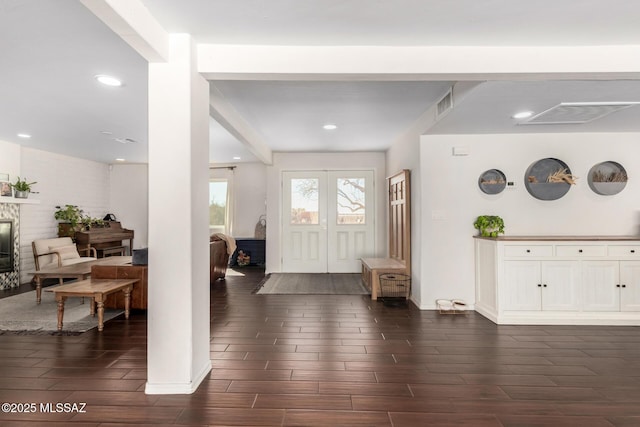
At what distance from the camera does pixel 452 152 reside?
4273mm

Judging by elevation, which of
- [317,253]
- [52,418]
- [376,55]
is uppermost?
[376,55]

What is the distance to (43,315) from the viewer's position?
13.3 feet

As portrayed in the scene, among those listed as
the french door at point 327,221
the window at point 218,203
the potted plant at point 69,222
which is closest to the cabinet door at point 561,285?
the french door at point 327,221

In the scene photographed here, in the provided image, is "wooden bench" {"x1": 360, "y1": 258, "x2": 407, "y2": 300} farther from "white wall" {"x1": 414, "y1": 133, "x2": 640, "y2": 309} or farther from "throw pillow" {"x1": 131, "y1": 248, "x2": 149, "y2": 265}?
"throw pillow" {"x1": 131, "y1": 248, "x2": 149, "y2": 265}

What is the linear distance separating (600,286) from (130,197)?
8.63 m

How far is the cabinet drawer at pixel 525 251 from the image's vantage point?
375 centimetres

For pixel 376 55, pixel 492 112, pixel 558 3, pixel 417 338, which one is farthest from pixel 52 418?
pixel 492 112

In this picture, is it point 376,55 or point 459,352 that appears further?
point 459,352

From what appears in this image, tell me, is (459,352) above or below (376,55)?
below

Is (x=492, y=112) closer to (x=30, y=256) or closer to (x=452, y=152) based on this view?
(x=452, y=152)

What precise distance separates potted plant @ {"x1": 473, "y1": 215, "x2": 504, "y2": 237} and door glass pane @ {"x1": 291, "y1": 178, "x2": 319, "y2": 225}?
10.8ft

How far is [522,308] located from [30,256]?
296 inches

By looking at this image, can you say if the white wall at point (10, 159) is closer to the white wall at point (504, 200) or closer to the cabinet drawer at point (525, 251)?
the white wall at point (504, 200)

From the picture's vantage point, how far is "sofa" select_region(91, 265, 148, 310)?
13.7ft
